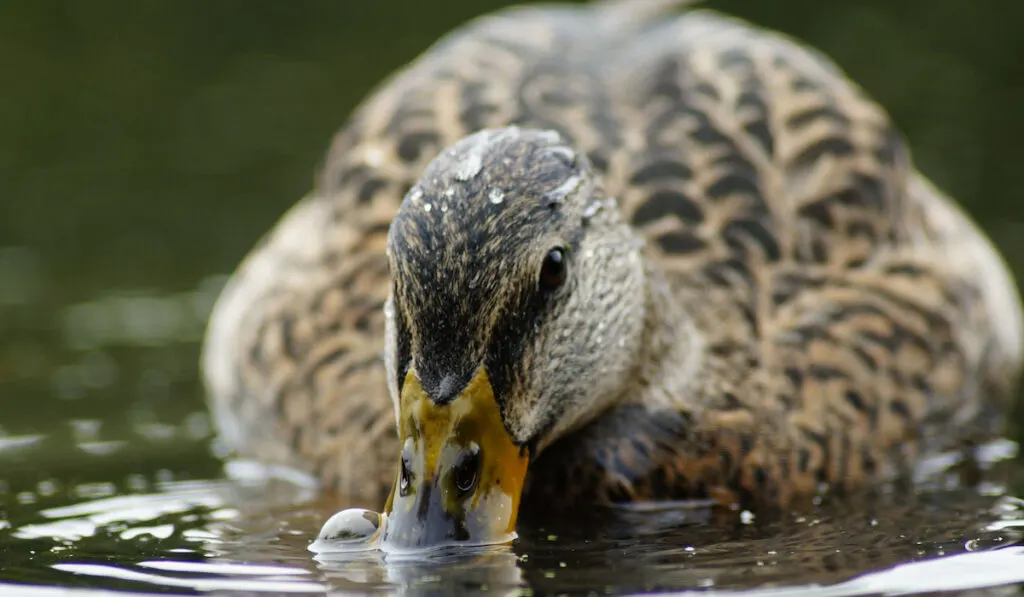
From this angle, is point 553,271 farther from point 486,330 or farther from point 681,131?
point 681,131

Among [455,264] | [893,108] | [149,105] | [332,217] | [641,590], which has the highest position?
[149,105]

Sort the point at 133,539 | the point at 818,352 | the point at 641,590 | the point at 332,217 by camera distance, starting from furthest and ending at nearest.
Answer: the point at 332,217, the point at 818,352, the point at 133,539, the point at 641,590

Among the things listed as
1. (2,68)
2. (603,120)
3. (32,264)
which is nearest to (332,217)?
(603,120)

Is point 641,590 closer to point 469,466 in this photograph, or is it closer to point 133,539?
point 469,466

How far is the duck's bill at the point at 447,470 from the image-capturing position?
5.27 m

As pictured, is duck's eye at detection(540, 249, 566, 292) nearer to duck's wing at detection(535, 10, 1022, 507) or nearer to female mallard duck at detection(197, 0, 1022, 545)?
female mallard duck at detection(197, 0, 1022, 545)

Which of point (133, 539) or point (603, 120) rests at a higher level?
point (603, 120)

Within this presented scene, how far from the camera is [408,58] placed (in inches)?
544

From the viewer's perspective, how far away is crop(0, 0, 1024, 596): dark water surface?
5289 millimetres

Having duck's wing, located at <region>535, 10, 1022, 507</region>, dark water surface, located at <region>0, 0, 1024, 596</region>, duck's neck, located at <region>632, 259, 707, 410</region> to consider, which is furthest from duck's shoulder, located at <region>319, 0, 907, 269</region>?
dark water surface, located at <region>0, 0, 1024, 596</region>

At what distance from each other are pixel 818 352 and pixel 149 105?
750cm

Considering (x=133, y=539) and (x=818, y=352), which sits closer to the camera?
(x=133, y=539)

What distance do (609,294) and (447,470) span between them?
943mm

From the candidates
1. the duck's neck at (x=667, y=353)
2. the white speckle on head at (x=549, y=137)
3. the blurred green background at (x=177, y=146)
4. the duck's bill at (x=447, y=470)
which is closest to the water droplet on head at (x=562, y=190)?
the white speckle on head at (x=549, y=137)
